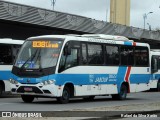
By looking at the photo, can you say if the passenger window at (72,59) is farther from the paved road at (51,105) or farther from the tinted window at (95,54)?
the paved road at (51,105)

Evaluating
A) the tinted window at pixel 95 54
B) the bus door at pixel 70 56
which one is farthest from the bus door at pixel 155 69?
the bus door at pixel 70 56

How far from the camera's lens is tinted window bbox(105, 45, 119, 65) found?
86.7 ft

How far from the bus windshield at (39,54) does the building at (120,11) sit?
81291 mm

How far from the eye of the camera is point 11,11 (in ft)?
126

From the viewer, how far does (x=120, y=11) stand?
104 meters

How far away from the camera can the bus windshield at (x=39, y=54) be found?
22.5m

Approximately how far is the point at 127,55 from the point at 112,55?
1.62m

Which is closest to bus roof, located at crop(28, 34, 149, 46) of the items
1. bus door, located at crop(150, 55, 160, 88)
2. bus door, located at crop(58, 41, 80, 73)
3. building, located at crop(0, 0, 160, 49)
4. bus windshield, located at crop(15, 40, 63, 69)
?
bus door, located at crop(58, 41, 80, 73)

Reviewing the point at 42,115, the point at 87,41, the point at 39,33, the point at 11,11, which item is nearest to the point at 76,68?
the point at 87,41

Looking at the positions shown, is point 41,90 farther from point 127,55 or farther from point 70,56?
point 127,55

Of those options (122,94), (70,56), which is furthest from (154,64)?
(70,56)

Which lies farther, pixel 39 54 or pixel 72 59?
pixel 72 59

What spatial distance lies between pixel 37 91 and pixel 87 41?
411 cm

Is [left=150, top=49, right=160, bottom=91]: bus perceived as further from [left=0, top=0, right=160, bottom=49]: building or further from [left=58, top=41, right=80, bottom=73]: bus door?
[left=58, top=41, right=80, bottom=73]: bus door
